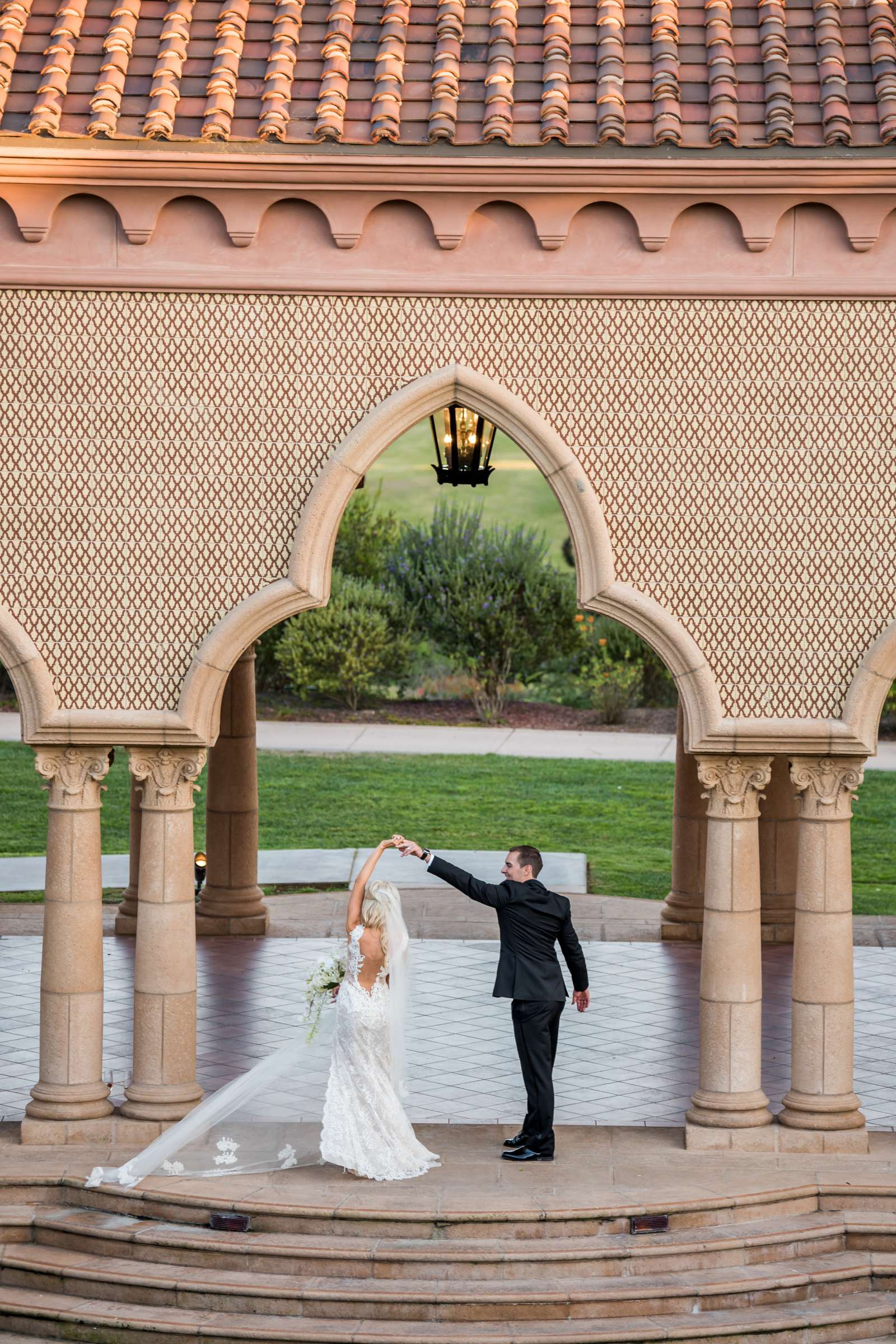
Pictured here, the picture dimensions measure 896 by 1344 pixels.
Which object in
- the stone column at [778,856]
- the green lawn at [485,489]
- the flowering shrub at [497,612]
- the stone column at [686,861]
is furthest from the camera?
the green lawn at [485,489]

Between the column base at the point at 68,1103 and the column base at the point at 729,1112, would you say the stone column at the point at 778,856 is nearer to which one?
the column base at the point at 729,1112

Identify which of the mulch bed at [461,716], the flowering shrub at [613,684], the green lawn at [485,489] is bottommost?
the mulch bed at [461,716]

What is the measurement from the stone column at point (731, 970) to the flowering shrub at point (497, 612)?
65.8 feet

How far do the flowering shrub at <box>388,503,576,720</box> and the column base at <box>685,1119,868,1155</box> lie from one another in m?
20.3

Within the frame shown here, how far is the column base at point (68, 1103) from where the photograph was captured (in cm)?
1016

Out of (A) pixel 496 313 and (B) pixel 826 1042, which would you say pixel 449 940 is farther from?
(A) pixel 496 313

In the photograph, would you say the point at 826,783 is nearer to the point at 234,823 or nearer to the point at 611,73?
the point at 611,73

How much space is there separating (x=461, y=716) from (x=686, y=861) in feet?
50.0

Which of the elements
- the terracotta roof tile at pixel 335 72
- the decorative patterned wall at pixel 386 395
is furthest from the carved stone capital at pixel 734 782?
the terracotta roof tile at pixel 335 72

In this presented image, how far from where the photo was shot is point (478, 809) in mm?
23172

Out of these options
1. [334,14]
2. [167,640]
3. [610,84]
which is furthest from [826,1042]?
[334,14]

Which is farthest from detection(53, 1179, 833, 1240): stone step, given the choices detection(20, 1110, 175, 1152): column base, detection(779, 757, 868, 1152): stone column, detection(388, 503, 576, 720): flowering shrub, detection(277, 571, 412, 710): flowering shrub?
detection(388, 503, 576, 720): flowering shrub

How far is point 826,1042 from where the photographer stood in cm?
1009

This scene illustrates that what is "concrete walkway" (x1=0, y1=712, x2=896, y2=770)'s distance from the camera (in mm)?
27000
